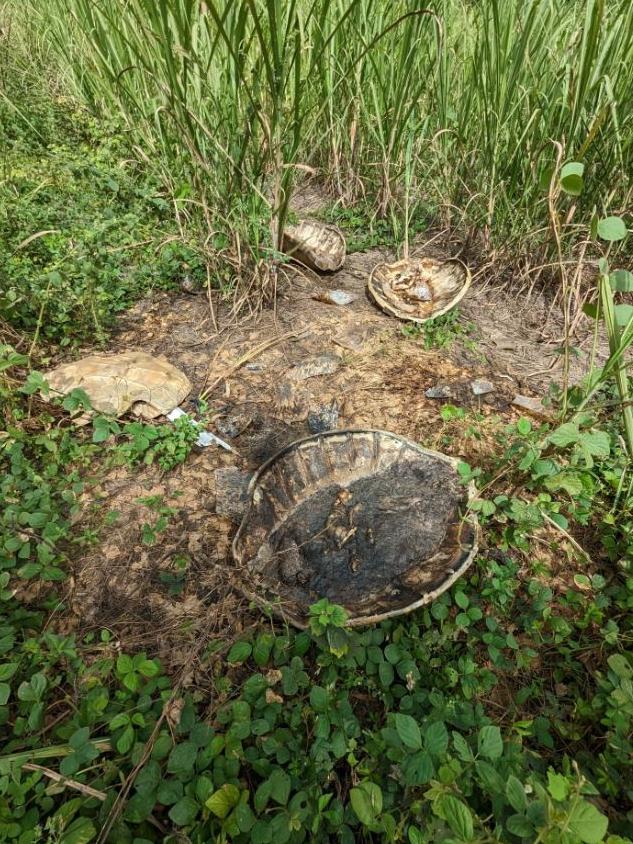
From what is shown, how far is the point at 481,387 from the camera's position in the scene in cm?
191

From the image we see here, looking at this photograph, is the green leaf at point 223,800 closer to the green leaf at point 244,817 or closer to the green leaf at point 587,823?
the green leaf at point 244,817

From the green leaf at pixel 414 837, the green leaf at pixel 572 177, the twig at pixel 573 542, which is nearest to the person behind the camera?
the green leaf at pixel 414 837

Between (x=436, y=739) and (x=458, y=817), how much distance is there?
0.19 m

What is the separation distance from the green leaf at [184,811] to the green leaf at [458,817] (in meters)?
0.45

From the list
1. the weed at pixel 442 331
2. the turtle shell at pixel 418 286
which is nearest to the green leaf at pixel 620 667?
the weed at pixel 442 331

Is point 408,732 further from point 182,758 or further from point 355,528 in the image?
point 355,528

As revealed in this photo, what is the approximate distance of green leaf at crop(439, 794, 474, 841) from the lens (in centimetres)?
59

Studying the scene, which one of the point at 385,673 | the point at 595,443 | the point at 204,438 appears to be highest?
the point at 595,443

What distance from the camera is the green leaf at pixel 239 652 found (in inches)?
41.1

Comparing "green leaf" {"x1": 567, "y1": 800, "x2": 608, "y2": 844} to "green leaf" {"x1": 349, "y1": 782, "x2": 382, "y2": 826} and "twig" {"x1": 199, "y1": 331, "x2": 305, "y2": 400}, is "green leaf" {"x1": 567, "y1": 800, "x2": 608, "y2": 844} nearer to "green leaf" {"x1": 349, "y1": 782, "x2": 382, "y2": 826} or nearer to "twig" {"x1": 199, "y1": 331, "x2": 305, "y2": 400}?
"green leaf" {"x1": 349, "y1": 782, "x2": 382, "y2": 826}

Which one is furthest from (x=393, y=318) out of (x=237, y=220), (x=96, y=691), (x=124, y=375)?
(x=96, y=691)

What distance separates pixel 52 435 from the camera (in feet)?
4.89

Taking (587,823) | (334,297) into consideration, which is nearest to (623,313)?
(587,823)

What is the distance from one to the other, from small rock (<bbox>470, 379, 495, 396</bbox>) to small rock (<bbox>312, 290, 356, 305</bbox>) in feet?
2.62
